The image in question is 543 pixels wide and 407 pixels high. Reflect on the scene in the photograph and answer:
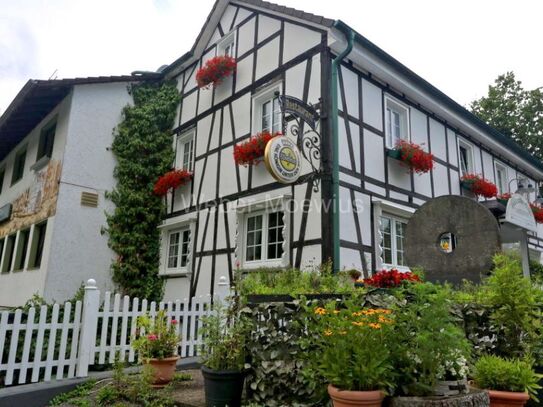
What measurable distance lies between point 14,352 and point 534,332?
5.09 metres

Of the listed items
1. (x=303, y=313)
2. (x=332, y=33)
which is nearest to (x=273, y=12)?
(x=332, y=33)

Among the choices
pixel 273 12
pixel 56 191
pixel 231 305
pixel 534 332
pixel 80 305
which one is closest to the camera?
pixel 534 332

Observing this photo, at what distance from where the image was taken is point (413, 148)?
8523mm

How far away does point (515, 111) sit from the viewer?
2050 cm

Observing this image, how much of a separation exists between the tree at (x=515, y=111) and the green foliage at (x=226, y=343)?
2048 cm

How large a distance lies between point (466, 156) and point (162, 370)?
10.4 m

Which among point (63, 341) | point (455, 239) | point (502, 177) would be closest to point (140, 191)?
point (63, 341)

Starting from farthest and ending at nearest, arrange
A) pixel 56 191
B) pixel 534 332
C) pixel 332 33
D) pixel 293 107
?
1. pixel 56 191
2. pixel 332 33
3. pixel 293 107
4. pixel 534 332

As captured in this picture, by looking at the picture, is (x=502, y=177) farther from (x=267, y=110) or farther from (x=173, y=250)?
(x=173, y=250)

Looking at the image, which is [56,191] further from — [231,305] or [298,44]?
[231,305]

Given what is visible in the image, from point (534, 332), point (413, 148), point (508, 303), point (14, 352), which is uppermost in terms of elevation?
point (413, 148)

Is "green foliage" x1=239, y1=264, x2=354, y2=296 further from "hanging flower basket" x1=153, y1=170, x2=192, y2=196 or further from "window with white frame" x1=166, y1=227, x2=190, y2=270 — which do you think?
"hanging flower basket" x1=153, y1=170, x2=192, y2=196

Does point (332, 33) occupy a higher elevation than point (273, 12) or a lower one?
lower

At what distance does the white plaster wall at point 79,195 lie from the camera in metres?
9.58
